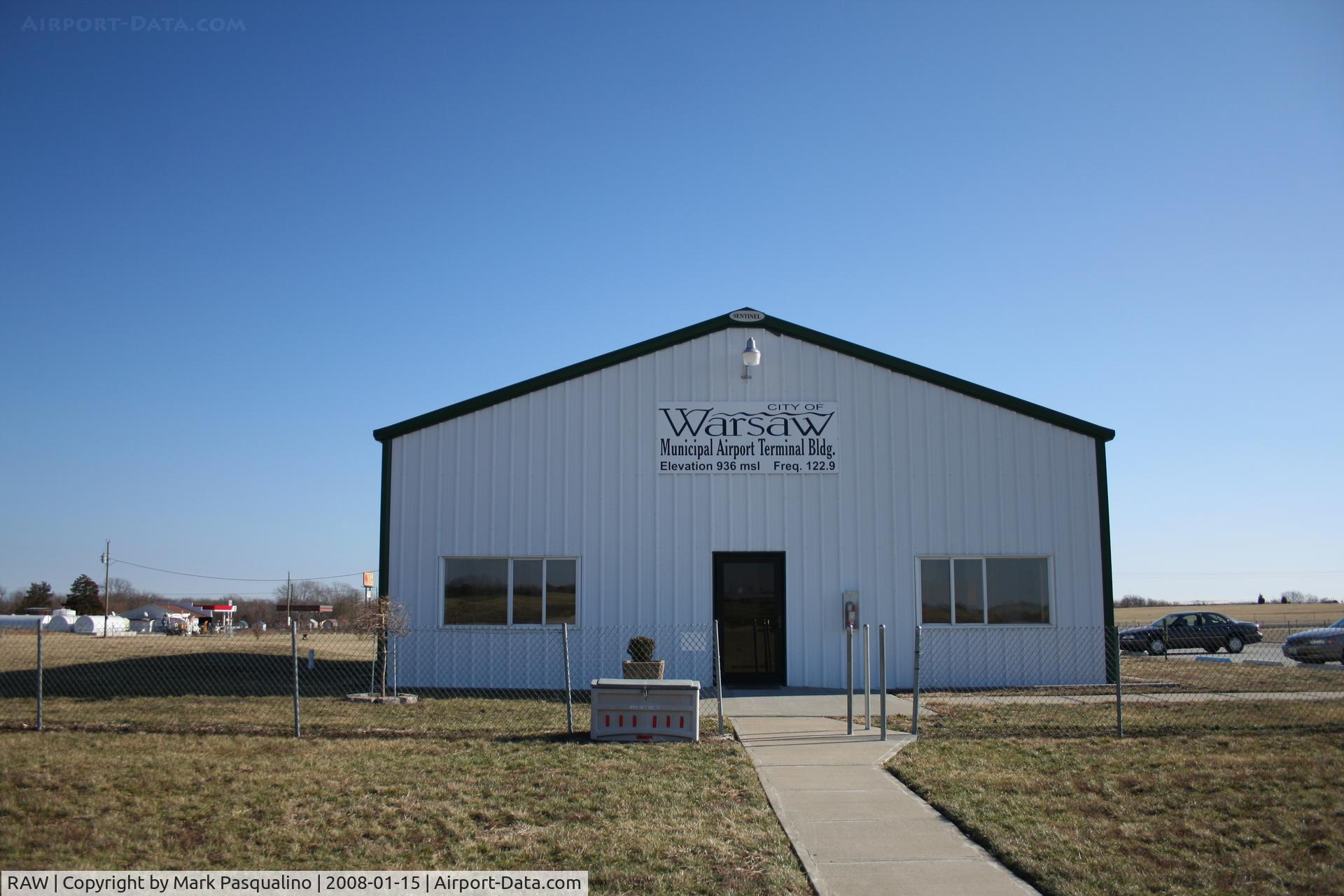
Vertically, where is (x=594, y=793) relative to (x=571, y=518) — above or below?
below

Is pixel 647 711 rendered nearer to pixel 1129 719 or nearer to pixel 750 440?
pixel 1129 719

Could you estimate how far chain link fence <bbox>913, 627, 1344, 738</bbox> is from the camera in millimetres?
11531

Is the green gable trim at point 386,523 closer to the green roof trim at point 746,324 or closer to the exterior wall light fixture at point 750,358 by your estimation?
the green roof trim at point 746,324

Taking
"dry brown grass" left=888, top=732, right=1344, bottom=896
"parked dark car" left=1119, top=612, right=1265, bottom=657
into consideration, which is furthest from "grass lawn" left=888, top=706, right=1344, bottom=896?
"parked dark car" left=1119, top=612, right=1265, bottom=657

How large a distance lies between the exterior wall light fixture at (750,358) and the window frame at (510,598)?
4.37 m

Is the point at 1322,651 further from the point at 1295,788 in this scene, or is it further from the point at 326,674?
the point at 326,674

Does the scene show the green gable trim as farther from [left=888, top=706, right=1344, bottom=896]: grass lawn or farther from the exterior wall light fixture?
[left=888, top=706, right=1344, bottom=896]: grass lawn

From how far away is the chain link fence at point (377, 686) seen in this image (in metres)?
11.6

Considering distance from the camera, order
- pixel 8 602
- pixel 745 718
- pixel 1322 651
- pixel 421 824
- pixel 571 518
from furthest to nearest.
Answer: pixel 8 602 < pixel 1322 651 < pixel 571 518 < pixel 745 718 < pixel 421 824

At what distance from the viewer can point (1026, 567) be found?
55.5 ft

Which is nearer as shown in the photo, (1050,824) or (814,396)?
(1050,824)

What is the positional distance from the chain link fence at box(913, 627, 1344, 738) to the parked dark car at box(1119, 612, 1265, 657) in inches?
231

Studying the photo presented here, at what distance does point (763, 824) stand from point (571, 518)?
32.9 ft

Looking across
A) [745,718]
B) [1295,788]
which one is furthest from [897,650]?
[1295,788]
